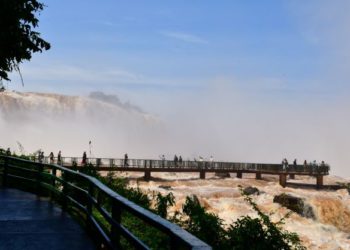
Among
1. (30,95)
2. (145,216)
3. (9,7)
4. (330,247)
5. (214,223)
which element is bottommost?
(330,247)

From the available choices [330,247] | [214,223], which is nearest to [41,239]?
[214,223]

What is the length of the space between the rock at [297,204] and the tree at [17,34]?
91.9ft

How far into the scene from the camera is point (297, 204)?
42156mm

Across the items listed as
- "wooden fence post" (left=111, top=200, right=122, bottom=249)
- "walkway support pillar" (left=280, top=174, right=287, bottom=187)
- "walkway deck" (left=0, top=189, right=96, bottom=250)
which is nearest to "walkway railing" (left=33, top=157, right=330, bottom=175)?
"walkway support pillar" (left=280, top=174, right=287, bottom=187)

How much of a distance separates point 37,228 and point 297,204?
3602 cm

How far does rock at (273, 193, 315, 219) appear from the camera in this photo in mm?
41188

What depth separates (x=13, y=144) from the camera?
462 ft

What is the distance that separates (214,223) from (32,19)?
10.5m

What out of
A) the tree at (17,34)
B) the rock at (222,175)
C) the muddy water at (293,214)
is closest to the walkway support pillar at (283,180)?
the muddy water at (293,214)

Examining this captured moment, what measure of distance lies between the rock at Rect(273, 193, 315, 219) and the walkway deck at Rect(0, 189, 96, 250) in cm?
3152

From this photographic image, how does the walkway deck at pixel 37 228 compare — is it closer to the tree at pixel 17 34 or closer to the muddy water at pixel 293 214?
the tree at pixel 17 34

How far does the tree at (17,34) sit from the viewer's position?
53.2 ft

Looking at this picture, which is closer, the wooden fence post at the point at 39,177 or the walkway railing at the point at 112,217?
the walkway railing at the point at 112,217

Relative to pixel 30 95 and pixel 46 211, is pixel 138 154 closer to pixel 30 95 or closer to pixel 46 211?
pixel 30 95
